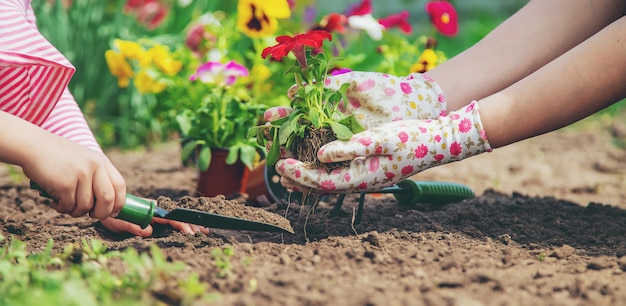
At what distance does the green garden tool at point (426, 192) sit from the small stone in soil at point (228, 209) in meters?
0.22

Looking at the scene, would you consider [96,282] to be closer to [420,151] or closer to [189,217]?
[189,217]

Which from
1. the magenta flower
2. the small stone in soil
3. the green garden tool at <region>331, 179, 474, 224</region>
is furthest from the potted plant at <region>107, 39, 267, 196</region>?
the green garden tool at <region>331, 179, 474, 224</region>

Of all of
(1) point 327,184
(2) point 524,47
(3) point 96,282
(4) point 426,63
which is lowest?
(3) point 96,282

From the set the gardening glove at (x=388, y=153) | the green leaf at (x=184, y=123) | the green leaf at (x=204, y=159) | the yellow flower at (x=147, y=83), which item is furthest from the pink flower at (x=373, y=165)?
the yellow flower at (x=147, y=83)

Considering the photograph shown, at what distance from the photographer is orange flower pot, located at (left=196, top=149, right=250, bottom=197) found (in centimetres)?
229

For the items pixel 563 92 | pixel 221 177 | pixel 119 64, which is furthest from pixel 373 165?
pixel 119 64

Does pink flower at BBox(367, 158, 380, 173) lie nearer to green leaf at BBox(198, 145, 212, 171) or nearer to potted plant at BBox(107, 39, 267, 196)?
potted plant at BBox(107, 39, 267, 196)

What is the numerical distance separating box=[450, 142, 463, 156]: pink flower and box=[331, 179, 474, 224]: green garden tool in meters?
0.27

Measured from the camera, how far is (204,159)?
2.23 m

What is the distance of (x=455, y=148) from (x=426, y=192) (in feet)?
1.05

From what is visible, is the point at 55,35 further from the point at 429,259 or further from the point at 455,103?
the point at 429,259

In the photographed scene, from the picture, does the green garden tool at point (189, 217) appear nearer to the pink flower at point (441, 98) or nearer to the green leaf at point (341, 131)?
the green leaf at point (341, 131)

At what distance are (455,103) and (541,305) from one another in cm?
76

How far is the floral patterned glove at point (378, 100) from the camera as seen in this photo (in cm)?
177
